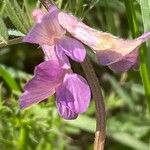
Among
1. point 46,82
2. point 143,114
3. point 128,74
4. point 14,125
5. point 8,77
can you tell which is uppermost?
point 46,82

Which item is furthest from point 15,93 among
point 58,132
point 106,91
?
point 106,91

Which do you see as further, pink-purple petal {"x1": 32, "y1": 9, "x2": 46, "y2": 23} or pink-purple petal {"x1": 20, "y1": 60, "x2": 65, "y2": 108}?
pink-purple petal {"x1": 32, "y1": 9, "x2": 46, "y2": 23}

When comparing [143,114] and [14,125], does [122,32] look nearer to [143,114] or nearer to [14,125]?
[143,114]

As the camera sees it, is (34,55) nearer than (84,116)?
No

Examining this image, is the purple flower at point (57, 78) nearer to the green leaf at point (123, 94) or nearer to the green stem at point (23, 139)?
the green stem at point (23, 139)

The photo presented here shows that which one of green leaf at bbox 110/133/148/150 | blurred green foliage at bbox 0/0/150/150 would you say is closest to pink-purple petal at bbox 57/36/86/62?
blurred green foliage at bbox 0/0/150/150

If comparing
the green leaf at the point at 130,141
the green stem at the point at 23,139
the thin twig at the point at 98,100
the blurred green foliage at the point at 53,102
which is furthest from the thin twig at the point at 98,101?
the green leaf at the point at 130,141

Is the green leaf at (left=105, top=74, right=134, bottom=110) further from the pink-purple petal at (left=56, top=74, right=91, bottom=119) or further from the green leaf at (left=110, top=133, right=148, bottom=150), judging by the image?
the pink-purple petal at (left=56, top=74, right=91, bottom=119)

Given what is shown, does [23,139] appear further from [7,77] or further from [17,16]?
[17,16]
